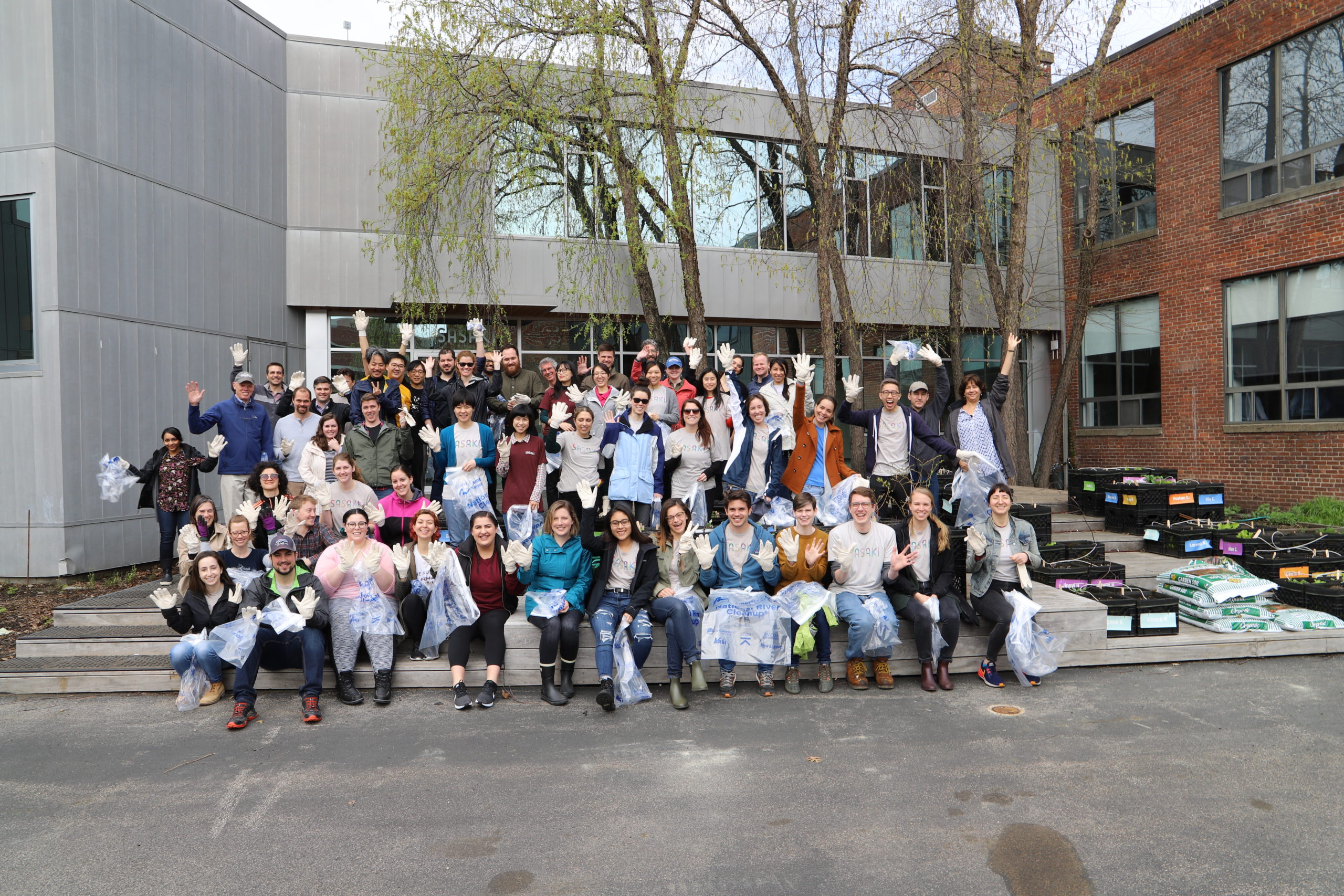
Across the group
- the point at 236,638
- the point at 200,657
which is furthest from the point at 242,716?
the point at 200,657

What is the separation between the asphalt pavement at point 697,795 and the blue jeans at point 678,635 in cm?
33

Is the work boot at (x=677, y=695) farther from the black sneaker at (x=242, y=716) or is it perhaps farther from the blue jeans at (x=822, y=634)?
the black sneaker at (x=242, y=716)

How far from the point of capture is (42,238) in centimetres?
883

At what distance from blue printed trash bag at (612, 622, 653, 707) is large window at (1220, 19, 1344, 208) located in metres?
12.6

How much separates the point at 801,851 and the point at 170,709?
4456 mm

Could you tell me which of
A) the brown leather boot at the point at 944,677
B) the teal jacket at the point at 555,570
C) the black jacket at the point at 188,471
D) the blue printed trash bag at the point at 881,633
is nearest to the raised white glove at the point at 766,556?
the blue printed trash bag at the point at 881,633

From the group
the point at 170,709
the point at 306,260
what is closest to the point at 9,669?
the point at 170,709

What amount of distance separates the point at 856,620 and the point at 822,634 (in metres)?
0.27

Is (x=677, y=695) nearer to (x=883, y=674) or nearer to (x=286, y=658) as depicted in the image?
(x=883, y=674)

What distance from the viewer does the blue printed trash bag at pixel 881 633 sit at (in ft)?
19.0

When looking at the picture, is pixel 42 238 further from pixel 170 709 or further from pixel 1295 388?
pixel 1295 388

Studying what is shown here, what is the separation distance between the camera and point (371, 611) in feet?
18.7

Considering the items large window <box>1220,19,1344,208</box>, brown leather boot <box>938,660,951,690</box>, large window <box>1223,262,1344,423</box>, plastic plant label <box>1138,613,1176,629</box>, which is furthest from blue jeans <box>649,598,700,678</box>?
large window <box>1220,19,1344,208</box>

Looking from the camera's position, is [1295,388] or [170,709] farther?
[1295,388]
